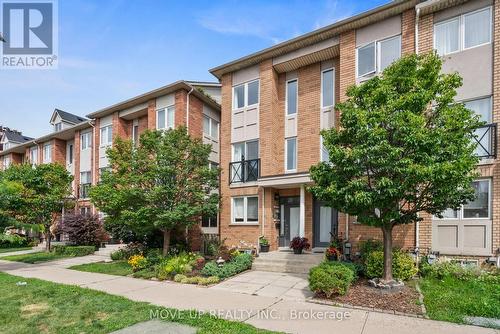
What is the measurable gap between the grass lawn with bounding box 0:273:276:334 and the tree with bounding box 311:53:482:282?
443 cm

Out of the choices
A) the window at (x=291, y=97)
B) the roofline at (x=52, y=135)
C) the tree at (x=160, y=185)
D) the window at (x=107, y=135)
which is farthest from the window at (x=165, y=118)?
the roofline at (x=52, y=135)

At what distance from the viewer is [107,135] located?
74.3 ft

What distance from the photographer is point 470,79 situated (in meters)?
10.9

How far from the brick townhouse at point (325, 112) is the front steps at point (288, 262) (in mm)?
1528

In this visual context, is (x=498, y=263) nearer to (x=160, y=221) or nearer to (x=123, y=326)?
(x=123, y=326)

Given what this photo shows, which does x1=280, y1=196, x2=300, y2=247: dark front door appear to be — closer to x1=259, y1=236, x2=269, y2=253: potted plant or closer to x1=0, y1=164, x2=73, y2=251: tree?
x1=259, y1=236, x2=269, y2=253: potted plant

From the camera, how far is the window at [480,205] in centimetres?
1020

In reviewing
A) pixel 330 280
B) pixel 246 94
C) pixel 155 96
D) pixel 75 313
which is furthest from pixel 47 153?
pixel 330 280

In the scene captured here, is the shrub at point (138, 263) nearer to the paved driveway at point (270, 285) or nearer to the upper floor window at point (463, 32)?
the paved driveway at point (270, 285)

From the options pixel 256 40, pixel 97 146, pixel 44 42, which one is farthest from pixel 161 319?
pixel 97 146

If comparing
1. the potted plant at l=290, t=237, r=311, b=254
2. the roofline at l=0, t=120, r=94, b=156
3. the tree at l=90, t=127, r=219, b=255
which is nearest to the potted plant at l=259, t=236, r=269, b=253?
the potted plant at l=290, t=237, r=311, b=254

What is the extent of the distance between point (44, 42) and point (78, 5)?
3.72m

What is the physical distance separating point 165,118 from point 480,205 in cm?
1564

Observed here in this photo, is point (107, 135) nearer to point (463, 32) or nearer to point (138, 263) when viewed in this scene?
point (138, 263)
